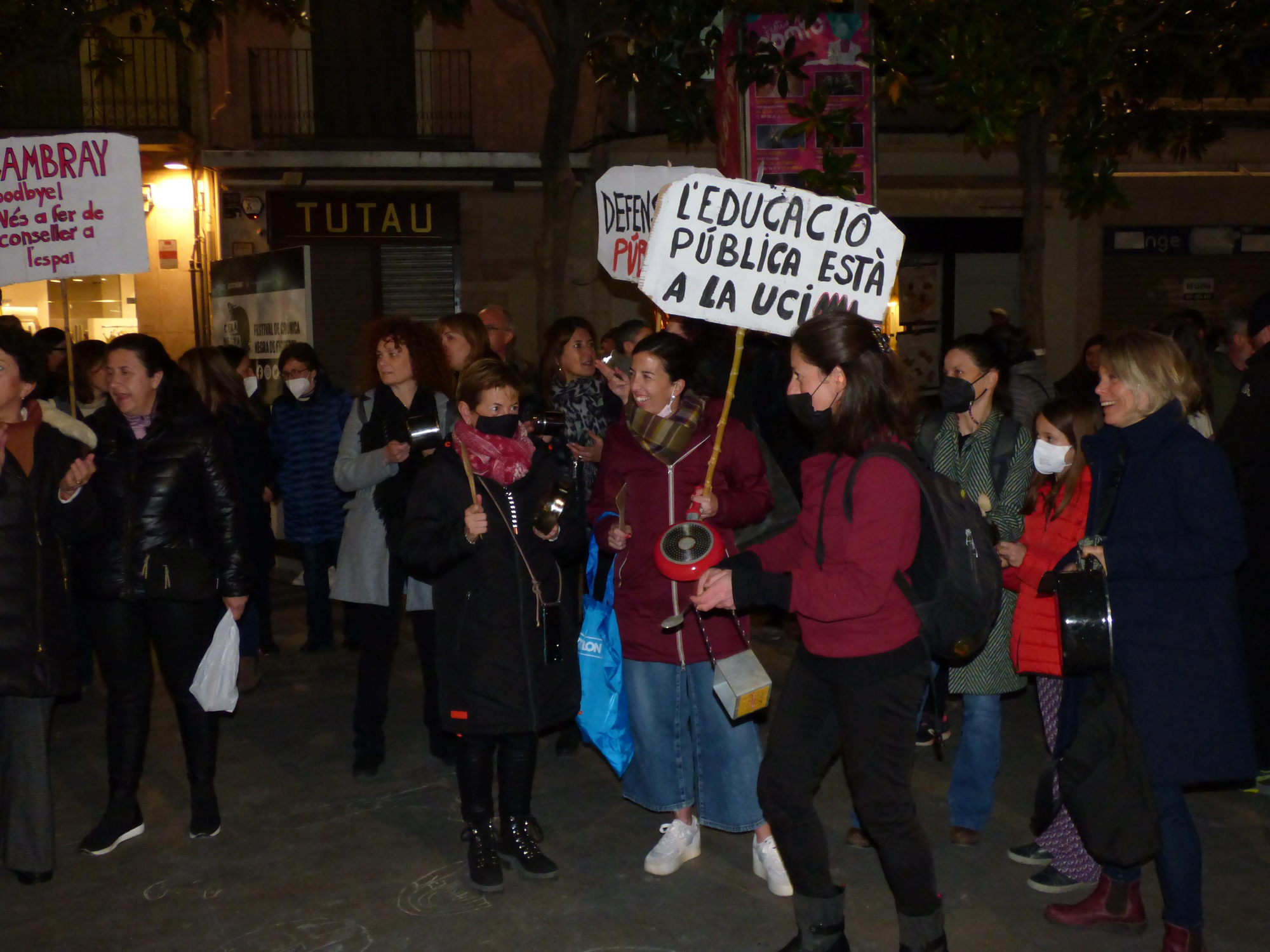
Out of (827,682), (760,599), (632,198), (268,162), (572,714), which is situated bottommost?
(572,714)

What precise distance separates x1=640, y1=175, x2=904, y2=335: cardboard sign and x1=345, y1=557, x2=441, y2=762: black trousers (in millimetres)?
2060

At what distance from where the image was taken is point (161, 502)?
4.97 m

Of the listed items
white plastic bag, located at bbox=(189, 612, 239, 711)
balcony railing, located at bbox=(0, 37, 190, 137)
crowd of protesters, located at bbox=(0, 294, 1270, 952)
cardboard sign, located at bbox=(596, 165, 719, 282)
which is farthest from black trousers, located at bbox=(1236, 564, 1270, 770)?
balcony railing, located at bbox=(0, 37, 190, 137)

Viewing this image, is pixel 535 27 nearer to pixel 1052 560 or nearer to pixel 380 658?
pixel 380 658

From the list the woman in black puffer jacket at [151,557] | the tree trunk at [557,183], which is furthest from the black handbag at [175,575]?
the tree trunk at [557,183]

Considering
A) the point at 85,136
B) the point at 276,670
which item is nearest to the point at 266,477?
the point at 276,670

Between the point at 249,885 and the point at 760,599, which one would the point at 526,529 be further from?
the point at 249,885

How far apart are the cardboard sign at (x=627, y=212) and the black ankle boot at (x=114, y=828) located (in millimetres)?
3760

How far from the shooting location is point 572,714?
4.78 m

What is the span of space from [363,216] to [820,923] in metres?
15.7

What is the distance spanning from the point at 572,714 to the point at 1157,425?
91.3 inches

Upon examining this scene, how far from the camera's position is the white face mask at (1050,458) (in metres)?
4.61

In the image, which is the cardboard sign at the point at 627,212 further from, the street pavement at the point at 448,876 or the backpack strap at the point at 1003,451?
the street pavement at the point at 448,876

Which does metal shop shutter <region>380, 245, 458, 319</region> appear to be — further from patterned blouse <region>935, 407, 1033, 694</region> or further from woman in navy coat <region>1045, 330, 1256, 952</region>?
woman in navy coat <region>1045, 330, 1256, 952</region>
